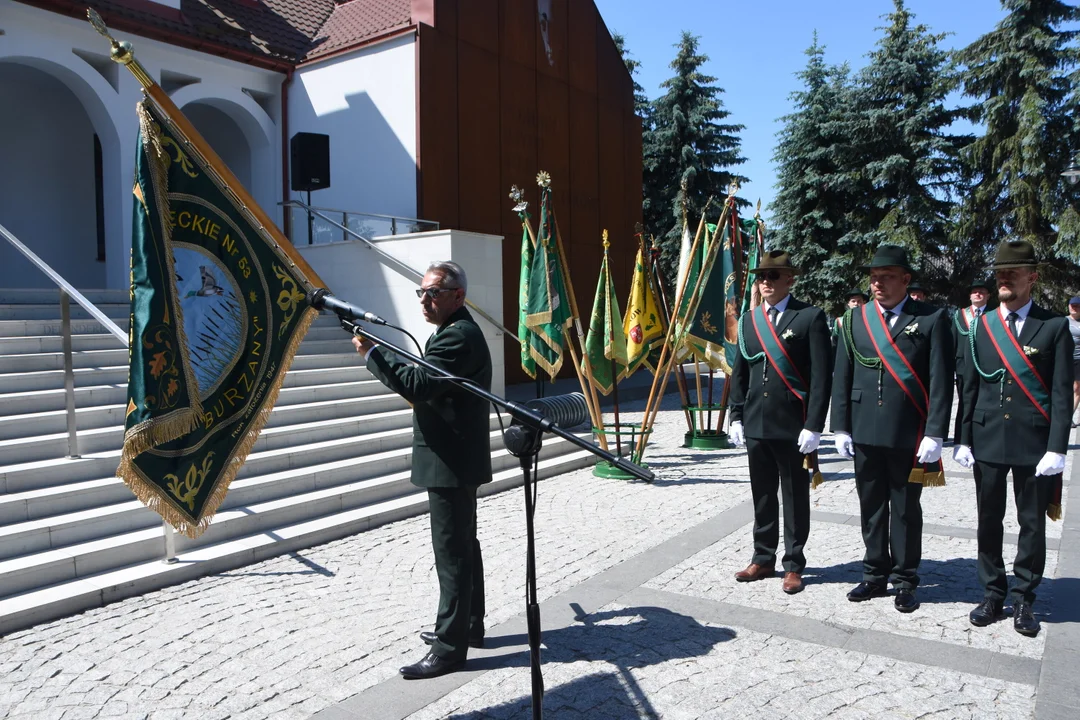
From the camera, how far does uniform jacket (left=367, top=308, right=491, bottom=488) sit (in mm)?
3768

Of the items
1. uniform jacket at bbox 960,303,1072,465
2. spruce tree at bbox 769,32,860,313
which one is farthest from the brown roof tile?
spruce tree at bbox 769,32,860,313

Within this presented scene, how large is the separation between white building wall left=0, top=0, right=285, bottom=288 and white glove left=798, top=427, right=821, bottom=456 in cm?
1039

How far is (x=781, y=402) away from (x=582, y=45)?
14211 mm

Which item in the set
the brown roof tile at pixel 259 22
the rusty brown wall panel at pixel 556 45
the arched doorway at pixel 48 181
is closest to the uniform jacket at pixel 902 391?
the brown roof tile at pixel 259 22

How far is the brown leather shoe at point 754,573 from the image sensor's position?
510 cm

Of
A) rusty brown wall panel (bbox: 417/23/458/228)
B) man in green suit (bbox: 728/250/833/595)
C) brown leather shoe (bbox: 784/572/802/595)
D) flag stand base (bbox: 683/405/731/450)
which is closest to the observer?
brown leather shoe (bbox: 784/572/802/595)

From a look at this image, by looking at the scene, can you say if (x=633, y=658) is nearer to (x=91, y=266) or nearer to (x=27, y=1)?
(x=27, y=1)

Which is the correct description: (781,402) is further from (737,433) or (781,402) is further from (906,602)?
(906,602)

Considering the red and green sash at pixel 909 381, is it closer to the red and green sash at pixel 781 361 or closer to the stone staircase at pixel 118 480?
the red and green sash at pixel 781 361

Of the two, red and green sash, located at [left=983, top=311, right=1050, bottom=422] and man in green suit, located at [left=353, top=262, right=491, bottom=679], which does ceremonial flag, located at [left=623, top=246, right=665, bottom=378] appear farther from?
man in green suit, located at [left=353, top=262, right=491, bottom=679]

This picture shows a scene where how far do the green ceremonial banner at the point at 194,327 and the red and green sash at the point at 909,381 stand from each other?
3278 millimetres

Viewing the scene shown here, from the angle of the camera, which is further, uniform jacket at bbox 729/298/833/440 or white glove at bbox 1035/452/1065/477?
uniform jacket at bbox 729/298/833/440

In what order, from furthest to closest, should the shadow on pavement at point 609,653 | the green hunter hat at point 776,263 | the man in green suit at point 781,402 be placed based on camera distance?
the green hunter hat at point 776,263 < the man in green suit at point 781,402 < the shadow on pavement at point 609,653

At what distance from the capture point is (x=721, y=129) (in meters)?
28.7
